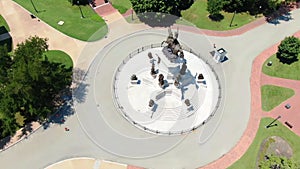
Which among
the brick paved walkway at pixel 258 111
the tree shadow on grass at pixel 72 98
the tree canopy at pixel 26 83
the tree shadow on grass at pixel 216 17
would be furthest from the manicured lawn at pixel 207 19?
the tree canopy at pixel 26 83

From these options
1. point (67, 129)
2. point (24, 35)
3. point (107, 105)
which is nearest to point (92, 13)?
point (24, 35)

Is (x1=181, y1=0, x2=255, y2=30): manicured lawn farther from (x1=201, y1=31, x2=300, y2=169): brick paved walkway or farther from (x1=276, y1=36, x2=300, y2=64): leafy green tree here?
(x1=276, y1=36, x2=300, y2=64): leafy green tree

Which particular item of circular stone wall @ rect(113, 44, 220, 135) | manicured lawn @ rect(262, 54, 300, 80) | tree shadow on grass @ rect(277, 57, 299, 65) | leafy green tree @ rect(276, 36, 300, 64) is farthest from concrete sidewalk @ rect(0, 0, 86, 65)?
tree shadow on grass @ rect(277, 57, 299, 65)

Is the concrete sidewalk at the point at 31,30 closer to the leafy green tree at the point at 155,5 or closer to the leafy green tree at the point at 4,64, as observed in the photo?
the leafy green tree at the point at 155,5

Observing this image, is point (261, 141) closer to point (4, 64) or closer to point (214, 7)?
point (214, 7)

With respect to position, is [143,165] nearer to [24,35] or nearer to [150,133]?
[150,133]
